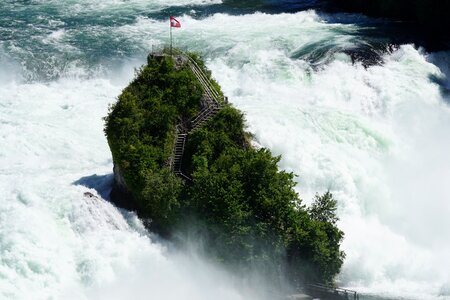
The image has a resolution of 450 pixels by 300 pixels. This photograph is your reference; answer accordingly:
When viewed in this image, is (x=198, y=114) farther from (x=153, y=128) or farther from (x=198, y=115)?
(x=153, y=128)

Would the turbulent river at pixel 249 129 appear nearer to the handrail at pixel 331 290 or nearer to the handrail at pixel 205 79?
the handrail at pixel 331 290

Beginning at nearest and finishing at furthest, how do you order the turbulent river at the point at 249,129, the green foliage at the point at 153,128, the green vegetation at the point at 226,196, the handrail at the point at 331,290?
the turbulent river at the point at 249,129
the green vegetation at the point at 226,196
the handrail at the point at 331,290
the green foliage at the point at 153,128

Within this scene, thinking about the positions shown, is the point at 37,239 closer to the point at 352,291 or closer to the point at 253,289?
the point at 253,289

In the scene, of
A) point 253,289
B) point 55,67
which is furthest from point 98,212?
point 55,67

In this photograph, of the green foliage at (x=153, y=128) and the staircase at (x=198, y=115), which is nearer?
the green foliage at (x=153, y=128)

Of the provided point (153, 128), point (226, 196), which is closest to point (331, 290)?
point (226, 196)

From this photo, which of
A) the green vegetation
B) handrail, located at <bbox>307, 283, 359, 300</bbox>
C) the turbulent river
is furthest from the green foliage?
handrail, located at <bbox>307, 283, 359, 300</bbox>

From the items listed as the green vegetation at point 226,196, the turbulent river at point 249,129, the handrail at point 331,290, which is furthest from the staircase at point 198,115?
the handrail at point 331,290
